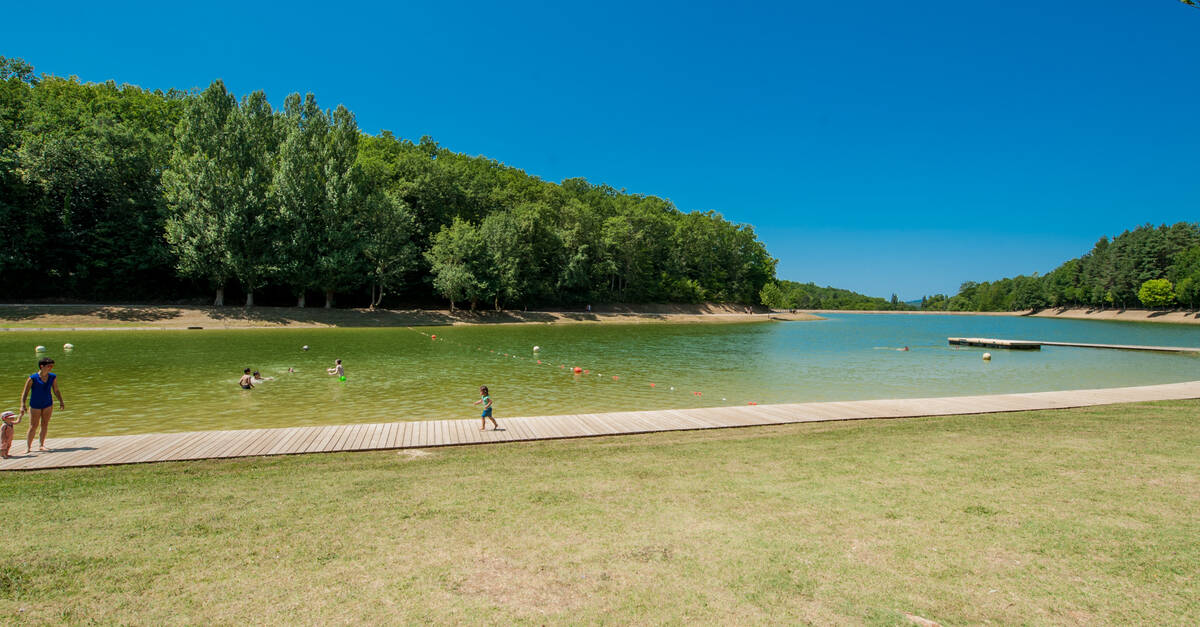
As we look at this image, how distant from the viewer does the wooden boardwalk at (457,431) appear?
933 centimetres

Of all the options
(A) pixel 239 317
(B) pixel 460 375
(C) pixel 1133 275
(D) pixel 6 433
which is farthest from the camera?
(C) pixel 1133 275

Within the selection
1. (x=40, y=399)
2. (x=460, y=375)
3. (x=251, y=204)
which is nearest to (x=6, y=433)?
(x=40, y=399)

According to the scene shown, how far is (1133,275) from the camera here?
10888cm

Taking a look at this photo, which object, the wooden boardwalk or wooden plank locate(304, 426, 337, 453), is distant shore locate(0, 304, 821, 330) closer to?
the wooden boardwalk

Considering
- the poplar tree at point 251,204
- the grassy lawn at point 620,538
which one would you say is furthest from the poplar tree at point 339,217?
the grassy lawn at point 620,538

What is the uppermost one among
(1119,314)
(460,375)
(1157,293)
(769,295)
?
(1157,293)

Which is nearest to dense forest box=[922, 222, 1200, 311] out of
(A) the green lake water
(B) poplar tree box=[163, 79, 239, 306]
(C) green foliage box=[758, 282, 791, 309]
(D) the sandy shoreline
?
(C) green foliage box=[758, 282, 791, 309]

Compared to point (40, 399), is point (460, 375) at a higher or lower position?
lower

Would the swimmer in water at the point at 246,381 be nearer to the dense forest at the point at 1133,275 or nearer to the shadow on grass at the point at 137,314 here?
the shadow on grass at the point at 137,314

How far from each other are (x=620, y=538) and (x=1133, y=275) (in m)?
149

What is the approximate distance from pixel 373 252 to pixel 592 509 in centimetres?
5856

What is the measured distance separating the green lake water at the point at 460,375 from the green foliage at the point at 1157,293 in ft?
303

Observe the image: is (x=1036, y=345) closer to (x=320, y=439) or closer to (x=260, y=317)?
(x=320, y=439)

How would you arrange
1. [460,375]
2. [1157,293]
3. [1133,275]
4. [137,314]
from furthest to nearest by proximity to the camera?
1. [1133,275]
2. [1157,293]
3. [137,314]
4. [460,375]
